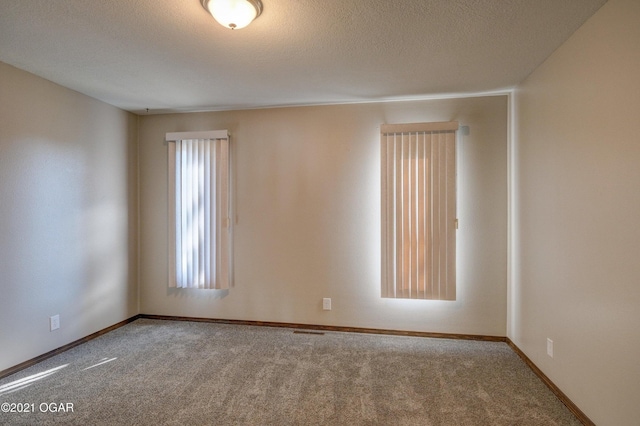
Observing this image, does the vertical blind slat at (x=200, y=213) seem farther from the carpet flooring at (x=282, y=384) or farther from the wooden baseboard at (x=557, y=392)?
the wooden baseboard at (x=557, y=392)

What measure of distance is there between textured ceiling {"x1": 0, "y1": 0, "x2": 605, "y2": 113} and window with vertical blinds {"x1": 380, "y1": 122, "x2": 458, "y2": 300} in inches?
19.1

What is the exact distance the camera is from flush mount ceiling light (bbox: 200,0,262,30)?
5.32 ft

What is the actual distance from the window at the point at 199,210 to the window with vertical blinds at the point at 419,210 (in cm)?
183

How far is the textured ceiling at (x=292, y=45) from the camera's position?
1.75 metres

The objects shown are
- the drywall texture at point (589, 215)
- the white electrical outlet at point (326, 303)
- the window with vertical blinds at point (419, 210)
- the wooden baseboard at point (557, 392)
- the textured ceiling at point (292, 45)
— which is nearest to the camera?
the drywall texture at point (589, 215)

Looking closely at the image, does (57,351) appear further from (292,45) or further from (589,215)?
(589,215)

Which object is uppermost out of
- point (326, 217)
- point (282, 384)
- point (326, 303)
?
point (326, 217)

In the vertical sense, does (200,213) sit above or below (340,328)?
above

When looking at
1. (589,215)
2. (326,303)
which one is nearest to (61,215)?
(326,303)

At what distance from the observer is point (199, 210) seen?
11.6 feet

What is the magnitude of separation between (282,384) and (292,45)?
251 centimetres

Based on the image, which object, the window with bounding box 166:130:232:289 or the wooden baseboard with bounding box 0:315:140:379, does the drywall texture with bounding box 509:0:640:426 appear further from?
the wooden baseboard with bounding box 0:315:140:379

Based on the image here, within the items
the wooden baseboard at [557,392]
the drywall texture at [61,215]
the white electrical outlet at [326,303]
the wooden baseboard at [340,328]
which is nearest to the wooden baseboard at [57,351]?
the drywall texture at [61,215]

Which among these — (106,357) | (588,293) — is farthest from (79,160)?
(588,293)
